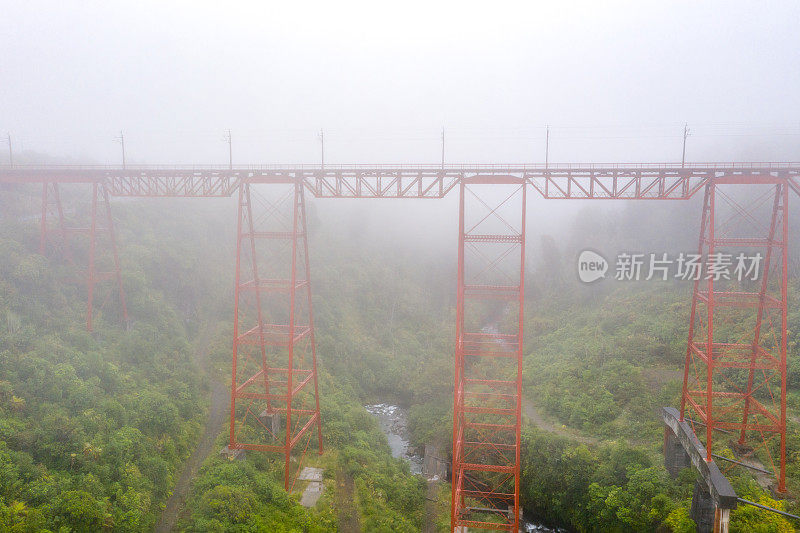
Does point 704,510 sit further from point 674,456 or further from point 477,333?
point 477,333

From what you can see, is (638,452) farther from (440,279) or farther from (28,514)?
(440,279)

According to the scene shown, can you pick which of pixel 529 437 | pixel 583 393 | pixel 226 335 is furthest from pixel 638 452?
pixel 226 335

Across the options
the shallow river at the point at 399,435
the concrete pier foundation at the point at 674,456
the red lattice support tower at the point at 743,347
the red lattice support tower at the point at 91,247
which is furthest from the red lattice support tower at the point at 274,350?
the concrete pier foundation at the point at 674,456

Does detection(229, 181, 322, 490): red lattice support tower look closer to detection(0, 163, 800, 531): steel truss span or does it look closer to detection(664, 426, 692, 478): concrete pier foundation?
detection(0, 163, 800, 531): steel truss span

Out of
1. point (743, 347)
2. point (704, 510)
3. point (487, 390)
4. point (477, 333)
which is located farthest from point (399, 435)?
point (743, 347)

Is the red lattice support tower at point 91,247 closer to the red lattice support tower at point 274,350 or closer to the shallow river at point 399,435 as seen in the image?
the red lattice support tower at point 274,350

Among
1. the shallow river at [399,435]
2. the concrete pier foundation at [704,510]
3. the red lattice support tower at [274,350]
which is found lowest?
the shallow river at [399,435]
